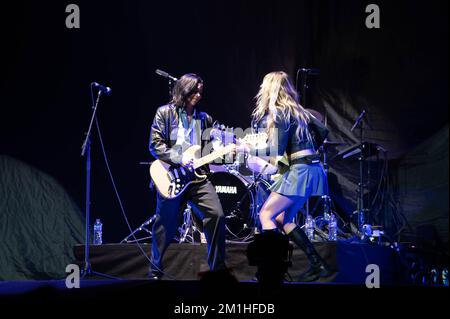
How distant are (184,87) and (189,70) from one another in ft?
8.40

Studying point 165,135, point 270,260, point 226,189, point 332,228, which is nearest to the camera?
point 270,260

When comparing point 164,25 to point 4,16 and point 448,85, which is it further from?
point 448,85

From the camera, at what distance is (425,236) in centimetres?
816

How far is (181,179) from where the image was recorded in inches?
241

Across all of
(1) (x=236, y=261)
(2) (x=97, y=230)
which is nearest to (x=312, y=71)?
(1) (x=236, y=261)

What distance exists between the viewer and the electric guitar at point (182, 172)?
6.10 meters

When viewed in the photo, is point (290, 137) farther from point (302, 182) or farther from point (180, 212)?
point (180, 212)

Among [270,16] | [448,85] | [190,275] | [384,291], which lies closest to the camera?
[384,291]

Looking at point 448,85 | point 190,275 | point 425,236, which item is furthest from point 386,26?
point 190,275

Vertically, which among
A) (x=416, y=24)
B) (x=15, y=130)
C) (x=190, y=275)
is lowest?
(x=190, y=275)

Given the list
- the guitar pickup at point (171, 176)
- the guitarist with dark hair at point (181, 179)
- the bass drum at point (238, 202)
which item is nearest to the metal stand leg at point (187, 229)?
the bass drum at point (238, 202)

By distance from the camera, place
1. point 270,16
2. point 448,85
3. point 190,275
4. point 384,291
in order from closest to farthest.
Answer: point 384,291 → point 190,275 → point 448,85 → point 270,16

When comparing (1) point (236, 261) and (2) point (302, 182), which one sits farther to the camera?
(1) point (236, 261)

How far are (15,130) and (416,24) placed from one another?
5.94 metres
